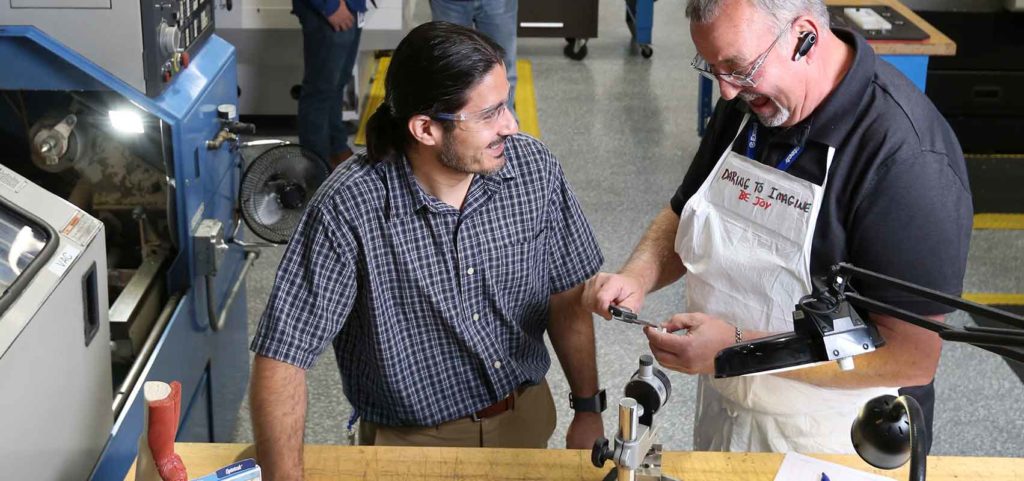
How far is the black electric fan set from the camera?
3025 mm

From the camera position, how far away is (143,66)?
261 cm

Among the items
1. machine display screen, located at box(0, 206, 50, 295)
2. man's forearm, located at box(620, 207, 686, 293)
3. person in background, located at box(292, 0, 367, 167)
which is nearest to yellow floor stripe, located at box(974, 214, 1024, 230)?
person in background, located at box(292, 0, 367, 167)

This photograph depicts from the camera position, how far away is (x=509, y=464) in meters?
2.09

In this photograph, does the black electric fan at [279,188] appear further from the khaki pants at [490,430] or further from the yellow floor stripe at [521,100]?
the yellow floor stripe at [521,100]

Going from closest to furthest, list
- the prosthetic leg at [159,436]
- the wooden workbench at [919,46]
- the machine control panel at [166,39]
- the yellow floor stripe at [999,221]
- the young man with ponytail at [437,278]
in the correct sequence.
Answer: the prosthetic leg at [159,436], the young man with ponytail at [437,278], the machine control panel at [166,39], the wooden workbench at [919,46], the yellow floor stripe at [999,221]

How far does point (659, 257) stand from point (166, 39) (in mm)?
1260

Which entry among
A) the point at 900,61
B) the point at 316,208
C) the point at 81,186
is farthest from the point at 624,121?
the point at 316,208

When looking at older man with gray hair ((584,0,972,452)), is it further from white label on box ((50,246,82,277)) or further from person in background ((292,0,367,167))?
person in background ((292,0,367,167))

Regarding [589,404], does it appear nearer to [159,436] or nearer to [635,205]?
[159,436]

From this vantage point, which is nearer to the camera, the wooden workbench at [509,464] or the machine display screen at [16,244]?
the machine display screen at [16,244]

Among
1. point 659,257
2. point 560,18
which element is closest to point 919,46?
point 659,257

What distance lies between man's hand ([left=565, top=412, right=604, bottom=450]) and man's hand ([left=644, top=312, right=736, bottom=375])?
0.40 metres

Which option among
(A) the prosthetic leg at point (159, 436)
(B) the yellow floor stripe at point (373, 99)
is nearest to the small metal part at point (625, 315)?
(A) the prosthetic leg at point (159, 436)

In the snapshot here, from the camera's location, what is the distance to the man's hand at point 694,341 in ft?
6.82
